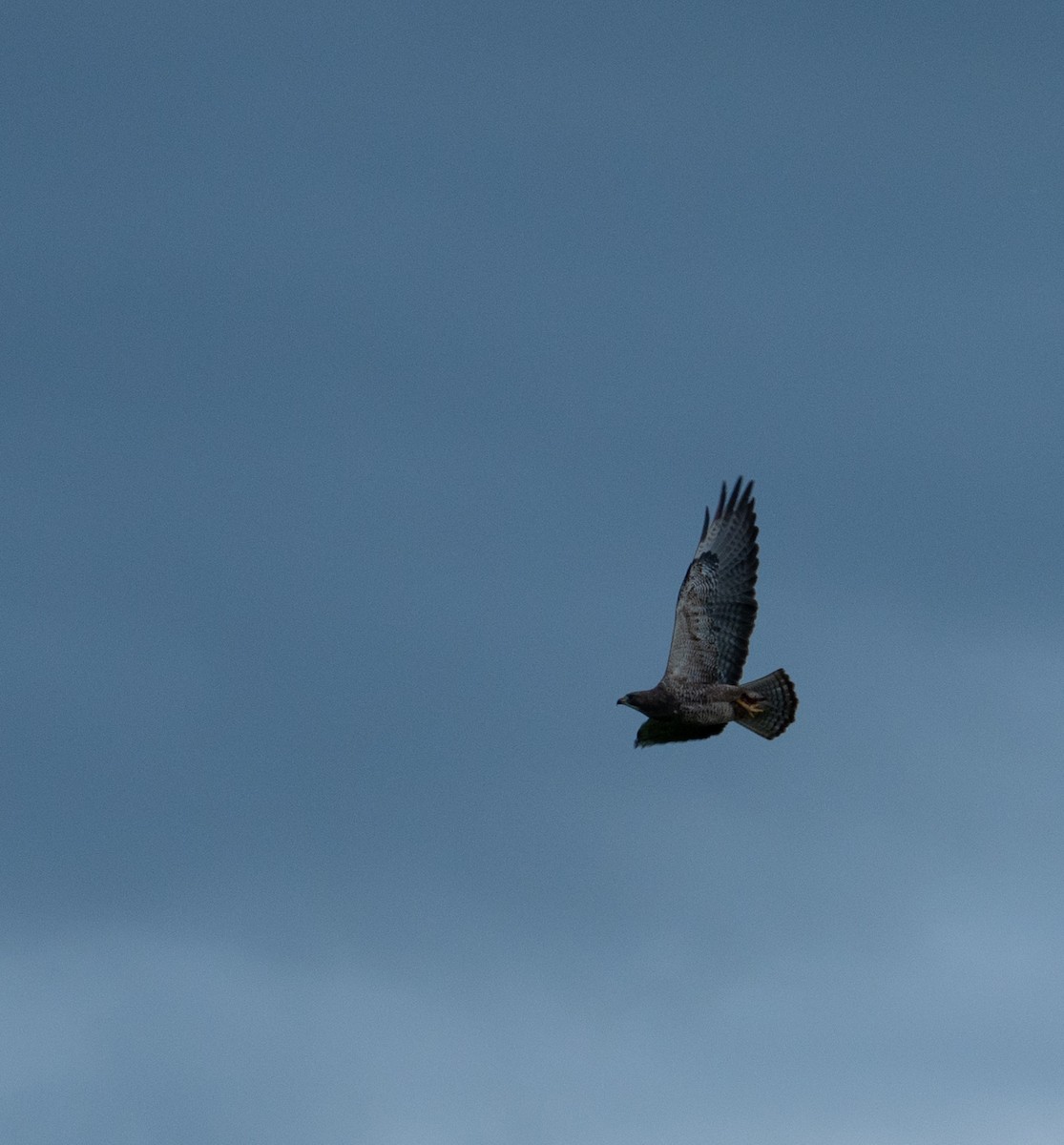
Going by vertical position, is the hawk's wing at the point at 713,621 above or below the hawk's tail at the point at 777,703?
above

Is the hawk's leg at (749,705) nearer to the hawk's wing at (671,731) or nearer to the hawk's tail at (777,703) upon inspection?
the hawk's tail at (777,703)

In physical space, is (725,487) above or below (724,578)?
above

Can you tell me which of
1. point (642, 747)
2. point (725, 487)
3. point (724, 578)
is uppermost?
point (725, 487)

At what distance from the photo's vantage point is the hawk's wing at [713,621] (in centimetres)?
2666

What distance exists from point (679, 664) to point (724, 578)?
1.58 metres

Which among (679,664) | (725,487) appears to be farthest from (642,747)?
(725,487)

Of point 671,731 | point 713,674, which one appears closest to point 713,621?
point 713,674

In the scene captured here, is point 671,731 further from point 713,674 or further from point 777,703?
point 777,703

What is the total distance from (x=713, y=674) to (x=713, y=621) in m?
0.82

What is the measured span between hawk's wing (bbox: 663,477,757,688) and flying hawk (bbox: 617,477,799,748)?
1cm

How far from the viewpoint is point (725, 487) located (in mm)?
28062

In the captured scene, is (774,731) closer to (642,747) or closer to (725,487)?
(642,747)

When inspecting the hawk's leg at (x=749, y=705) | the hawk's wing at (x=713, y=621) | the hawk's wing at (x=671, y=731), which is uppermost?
the hawk's wing at (x=713, y=621)

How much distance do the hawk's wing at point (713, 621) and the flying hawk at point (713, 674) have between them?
0.01m
